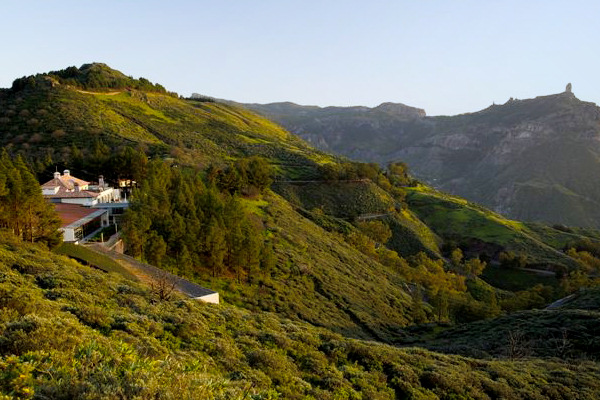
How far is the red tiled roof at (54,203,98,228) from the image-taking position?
127ft

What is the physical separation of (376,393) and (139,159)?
48.1 m

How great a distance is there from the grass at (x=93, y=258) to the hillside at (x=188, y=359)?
4.81 meters

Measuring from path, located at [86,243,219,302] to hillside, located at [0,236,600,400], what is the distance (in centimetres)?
601

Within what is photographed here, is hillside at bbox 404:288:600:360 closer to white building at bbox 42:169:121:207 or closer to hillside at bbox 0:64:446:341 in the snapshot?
hillside at bbox 0:64:446:341

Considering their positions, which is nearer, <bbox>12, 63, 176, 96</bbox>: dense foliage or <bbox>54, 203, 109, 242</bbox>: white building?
<bbox>54, 203, 109, 242</bbox>: white building

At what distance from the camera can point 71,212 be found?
42.5 meters

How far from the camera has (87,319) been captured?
1149cm

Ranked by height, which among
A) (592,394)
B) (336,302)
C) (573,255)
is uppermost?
(592,394)

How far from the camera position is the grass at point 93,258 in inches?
1041

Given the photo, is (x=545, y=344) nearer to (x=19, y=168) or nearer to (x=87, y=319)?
(x=87, y=319)

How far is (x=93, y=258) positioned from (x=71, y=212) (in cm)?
1789

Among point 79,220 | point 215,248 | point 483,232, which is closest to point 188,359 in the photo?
point 215,248

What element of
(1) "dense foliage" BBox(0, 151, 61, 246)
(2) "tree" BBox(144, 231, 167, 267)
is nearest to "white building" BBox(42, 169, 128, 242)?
(1) "dense foliage" BBox(0, 151, 61, 246)

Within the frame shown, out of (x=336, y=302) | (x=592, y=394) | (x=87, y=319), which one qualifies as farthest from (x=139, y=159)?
(x=592, y=394)
